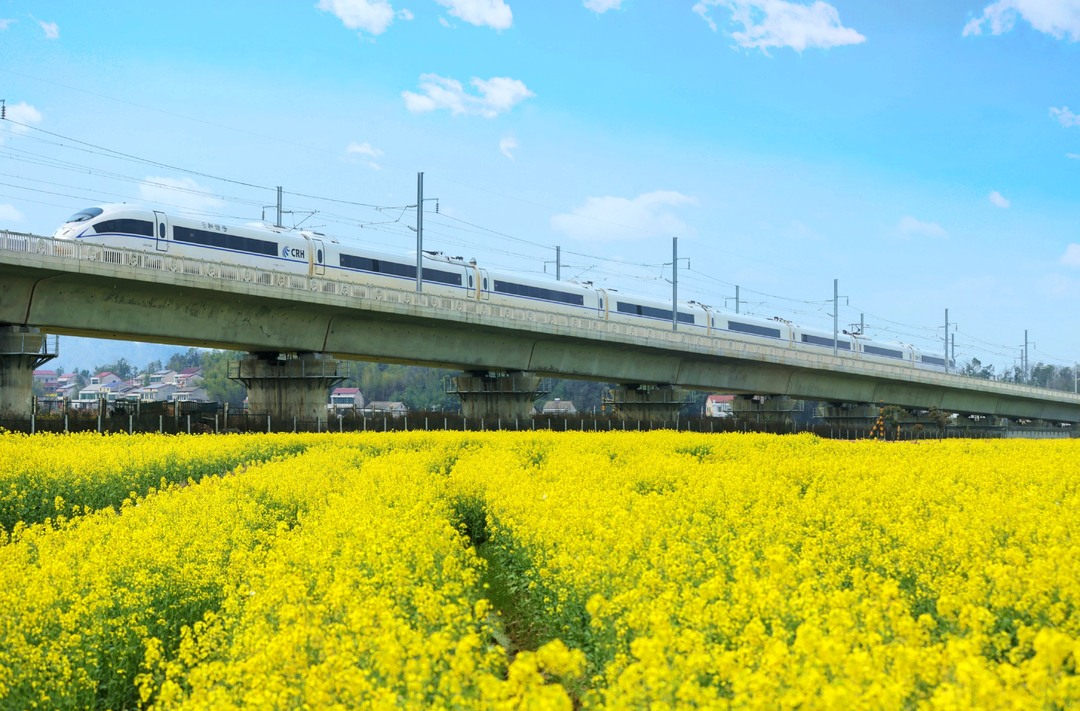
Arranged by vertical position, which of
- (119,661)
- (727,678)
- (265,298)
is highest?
(265,298)

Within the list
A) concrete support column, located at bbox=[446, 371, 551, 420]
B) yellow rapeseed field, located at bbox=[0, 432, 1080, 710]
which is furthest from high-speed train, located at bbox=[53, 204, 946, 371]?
yellow rapeseed field, located at bbox=[0, 432, 1080, 710]

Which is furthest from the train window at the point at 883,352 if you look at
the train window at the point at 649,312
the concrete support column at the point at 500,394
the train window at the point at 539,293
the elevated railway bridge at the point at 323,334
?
the concrete support column at the point at 500,394

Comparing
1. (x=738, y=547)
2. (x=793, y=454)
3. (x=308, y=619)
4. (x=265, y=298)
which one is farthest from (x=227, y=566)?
(x=265, y=298)

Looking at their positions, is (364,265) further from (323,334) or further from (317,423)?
(317,423)

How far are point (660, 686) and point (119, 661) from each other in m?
5.56

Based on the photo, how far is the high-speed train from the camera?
1425 inches

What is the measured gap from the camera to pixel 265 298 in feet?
118

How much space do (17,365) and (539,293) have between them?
3010cm

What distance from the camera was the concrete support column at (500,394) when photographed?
161ft

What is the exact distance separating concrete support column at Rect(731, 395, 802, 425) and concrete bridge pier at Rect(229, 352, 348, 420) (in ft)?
115

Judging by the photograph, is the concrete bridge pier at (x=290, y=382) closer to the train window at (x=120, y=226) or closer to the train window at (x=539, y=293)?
the train window at (x=120, y=226)

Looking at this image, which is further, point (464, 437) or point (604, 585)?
point (464, 437)

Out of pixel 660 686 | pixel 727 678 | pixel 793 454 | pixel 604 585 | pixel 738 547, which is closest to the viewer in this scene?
pixel 660 686

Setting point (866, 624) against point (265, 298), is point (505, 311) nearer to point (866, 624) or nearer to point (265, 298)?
point (265, 298)
